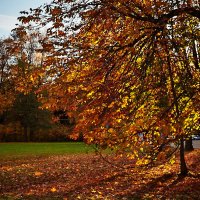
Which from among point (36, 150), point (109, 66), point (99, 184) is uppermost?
point (109, 66)

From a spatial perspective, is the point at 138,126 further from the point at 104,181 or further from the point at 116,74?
the point at 104,181

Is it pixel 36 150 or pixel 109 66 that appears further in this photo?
pixel 36 150

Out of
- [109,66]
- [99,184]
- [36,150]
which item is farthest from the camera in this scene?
[36,150]

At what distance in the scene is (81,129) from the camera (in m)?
9.72

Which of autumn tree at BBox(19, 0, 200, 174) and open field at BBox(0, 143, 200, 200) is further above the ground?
autumn tree at BBox(19, 0, 200, 174)

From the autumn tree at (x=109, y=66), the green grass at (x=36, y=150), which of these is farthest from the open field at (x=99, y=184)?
the green grass at (x=36, y=150)

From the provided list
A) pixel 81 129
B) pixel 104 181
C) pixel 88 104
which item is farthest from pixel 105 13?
pixel 104 181

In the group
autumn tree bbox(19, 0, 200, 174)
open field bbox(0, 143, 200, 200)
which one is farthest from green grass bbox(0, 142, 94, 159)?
autumn tree bbox(19, 0, 200, 174)

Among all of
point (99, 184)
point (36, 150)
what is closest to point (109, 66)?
point (99, 184)

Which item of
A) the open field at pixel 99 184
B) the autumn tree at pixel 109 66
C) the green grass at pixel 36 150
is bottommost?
the open field at pixel 99 184

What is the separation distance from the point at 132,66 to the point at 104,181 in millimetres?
8139

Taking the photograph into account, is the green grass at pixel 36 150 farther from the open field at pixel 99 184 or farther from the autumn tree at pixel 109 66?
the autumn tree at pixel 109 66

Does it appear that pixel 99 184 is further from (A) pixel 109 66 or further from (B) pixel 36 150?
(B) pixel 36 150

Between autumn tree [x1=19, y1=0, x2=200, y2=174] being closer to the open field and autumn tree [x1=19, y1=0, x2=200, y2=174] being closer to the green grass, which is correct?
the open field
